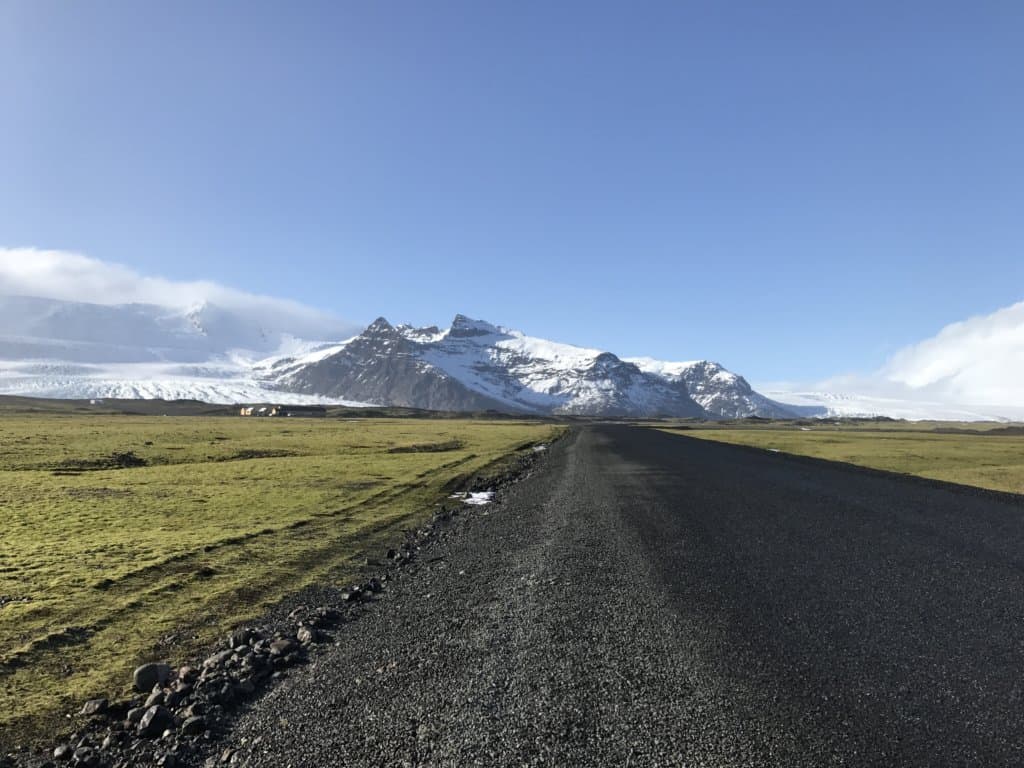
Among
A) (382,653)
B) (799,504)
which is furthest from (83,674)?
(799,504)

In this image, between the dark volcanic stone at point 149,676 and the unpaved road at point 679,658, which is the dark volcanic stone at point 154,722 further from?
the dark volcanic stone at point 149,676

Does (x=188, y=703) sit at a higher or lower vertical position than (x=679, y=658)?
lower

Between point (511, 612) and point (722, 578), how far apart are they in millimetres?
5121

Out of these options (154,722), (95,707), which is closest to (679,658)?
(154,722)

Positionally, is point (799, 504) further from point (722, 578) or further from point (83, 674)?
point (83, 674)

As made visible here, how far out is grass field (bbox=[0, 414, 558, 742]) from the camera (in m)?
9.59

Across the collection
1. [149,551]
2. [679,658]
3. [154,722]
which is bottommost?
[149,551]

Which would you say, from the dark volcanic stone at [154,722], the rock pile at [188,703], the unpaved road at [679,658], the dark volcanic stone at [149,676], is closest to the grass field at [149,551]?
the dark volcanic stone at [149,676]

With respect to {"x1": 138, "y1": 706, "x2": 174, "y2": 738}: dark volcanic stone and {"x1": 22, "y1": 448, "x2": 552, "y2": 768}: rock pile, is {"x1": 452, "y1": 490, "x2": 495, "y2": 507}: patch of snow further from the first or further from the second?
{"x1": 138, "y1": 706, "x2": 174, "y2": 738}: dark volcanic stone

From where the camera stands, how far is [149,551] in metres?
16.5

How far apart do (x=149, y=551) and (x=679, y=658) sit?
48.5 ft

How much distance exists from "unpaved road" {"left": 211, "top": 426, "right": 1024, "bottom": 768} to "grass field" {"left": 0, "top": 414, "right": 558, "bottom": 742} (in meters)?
3.05

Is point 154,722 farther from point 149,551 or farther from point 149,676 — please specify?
point 149,551

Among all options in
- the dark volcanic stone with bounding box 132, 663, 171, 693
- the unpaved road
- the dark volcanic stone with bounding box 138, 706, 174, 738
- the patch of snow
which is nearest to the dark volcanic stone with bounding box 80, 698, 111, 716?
the dark volcanic stone with bounding box 132, 663, 171, 693
